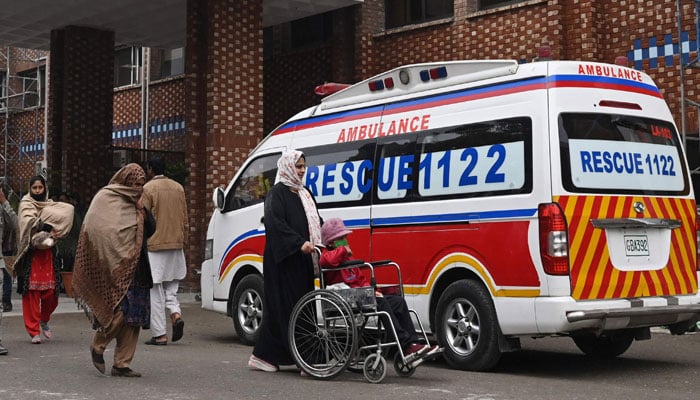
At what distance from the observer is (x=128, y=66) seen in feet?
85.1

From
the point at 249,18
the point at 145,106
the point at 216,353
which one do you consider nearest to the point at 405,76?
the point at 216,353

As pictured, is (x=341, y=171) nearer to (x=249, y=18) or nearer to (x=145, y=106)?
(x=249, y=18)

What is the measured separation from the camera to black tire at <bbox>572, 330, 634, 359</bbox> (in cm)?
948

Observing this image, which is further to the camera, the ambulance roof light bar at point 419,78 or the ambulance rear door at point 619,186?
the ambulance roof light bar at point 419,78

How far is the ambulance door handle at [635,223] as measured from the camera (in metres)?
8.11

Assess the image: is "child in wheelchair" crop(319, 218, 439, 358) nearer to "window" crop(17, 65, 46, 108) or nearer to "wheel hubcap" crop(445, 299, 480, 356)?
"wheel hubcap" crop(445, 299, 480, 356)

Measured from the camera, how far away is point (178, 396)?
278 inches

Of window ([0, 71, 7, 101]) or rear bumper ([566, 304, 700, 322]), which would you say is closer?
rear bumper ([566, 304, 700, 322])

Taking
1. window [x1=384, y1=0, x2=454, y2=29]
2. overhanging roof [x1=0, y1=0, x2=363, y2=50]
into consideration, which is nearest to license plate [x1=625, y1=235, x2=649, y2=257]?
window [x1=384, y1=0, x2=454, y2=29]

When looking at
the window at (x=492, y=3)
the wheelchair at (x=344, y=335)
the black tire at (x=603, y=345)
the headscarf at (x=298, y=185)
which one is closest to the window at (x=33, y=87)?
the window at (x=492, y=3)

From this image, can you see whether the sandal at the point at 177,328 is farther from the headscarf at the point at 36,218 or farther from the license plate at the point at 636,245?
the license plate at the point at 636,245

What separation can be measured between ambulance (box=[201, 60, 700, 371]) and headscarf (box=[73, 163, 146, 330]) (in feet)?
7.88

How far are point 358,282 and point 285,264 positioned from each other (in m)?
0.62

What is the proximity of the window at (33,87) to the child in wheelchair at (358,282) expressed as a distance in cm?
2491
